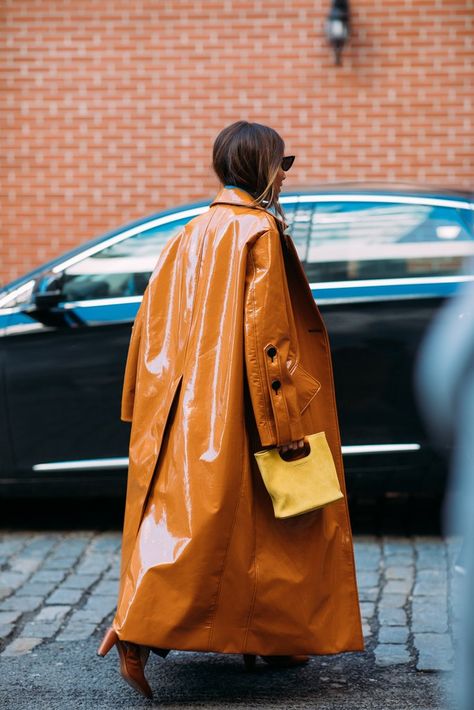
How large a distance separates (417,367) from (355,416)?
0.38 metres

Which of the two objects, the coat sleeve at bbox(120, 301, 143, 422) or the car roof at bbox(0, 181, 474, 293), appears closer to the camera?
the coat sleeve at bbox(120, 301, 143, 422)

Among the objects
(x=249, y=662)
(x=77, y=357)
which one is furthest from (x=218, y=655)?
(x=77, y=357)

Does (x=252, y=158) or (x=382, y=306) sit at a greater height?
(x=252, y=158)

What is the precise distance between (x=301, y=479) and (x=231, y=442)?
24cm

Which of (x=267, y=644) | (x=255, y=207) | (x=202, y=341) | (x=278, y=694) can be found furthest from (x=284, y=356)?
(x=278, y=694)

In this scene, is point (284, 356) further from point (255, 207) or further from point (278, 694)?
point (278, 694)

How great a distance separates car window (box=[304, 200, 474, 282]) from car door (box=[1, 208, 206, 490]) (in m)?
0.65

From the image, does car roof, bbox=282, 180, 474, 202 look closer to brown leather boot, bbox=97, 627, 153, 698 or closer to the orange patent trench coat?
the orange patent trench coat

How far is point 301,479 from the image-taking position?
3.36 metres

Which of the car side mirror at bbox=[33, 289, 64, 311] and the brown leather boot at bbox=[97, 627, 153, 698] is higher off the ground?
the car side mirror at bbox=[33, 289, 64, 311]

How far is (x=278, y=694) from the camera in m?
3.61

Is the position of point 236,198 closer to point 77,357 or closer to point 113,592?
point 113,592

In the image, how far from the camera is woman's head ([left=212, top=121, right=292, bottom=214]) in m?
3.48

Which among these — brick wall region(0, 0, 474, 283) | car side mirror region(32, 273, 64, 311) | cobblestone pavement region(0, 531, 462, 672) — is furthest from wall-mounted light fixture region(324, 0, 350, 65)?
cobblestone pavement region(0, 531, 462, 672)
